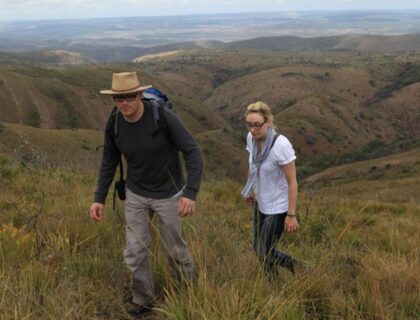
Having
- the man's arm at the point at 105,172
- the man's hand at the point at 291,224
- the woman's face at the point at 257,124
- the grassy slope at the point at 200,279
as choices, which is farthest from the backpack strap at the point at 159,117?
the man's hand at the point at 291,224

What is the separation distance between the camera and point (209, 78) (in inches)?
4218

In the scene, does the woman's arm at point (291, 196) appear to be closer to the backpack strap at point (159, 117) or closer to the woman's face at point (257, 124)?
the woman's face at point (257, 124)

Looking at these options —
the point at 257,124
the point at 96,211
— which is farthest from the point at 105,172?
the point at 257,124

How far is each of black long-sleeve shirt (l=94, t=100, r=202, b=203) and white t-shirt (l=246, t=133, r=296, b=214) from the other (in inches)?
26.2

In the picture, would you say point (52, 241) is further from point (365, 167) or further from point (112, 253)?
point (365, 167)

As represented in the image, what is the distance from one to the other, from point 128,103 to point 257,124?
3.56 feet

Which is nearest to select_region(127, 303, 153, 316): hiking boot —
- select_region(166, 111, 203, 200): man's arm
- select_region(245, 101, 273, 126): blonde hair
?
select_region(166, 111, 203, 200): man's arm

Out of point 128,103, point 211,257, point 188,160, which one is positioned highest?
point 128,103

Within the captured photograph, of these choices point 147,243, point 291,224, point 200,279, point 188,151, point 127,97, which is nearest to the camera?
point 200,279

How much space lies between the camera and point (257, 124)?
3828mm

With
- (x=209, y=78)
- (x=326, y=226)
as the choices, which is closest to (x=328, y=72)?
(x=209, y=78)

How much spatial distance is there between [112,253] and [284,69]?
321 ft

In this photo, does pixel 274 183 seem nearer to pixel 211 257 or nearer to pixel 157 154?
pixel 211 257

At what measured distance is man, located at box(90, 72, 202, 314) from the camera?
3.38 metres
